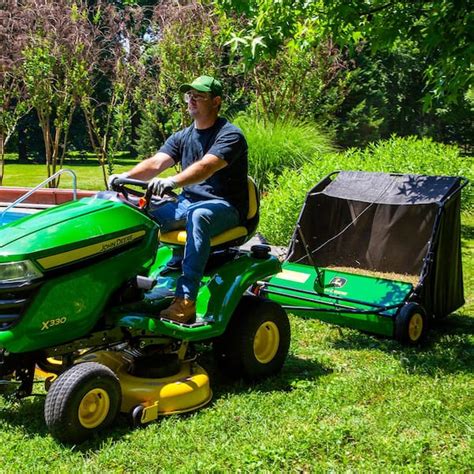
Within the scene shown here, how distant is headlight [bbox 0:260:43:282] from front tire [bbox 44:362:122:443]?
1.74 ft

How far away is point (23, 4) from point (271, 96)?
5037 millimetres

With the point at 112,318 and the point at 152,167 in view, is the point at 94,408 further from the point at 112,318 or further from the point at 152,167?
the point at 152,167

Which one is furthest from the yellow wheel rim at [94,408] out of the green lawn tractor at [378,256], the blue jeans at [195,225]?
the green lawn tractor at [378,256]

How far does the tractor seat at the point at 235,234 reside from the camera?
4.40m

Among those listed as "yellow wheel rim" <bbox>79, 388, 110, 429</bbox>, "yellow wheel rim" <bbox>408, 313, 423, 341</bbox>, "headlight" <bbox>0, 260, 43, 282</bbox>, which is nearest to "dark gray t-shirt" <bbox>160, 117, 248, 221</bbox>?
"headlight" <bbox>0, 260, 43, 282</bbox>

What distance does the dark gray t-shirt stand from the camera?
14.3ft

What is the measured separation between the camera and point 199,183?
444 cm

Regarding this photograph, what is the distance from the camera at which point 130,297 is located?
4.06 meters

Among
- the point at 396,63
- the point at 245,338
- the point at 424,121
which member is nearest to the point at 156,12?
the point at 245,338

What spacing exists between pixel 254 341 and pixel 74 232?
4.73 ft

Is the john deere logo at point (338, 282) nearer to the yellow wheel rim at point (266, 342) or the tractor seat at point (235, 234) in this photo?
the yellow wheel rim at point (266, 342)

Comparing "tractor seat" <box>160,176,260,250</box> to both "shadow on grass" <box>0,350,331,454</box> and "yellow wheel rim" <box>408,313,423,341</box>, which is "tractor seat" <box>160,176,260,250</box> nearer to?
"shadow on grass" <box>0,350,331,454</box>

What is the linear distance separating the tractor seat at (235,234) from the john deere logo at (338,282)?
1.73 m

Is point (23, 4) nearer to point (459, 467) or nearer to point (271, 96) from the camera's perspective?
point (271, 96)
